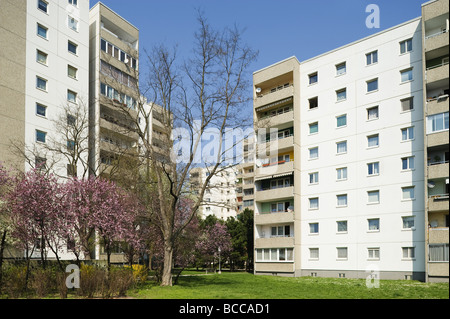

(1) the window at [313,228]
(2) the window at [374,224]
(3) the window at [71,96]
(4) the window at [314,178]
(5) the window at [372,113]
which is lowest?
(1) the window at [313,228]

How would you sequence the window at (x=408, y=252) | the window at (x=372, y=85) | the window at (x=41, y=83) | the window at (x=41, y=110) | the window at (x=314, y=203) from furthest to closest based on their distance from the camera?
1. the window at (x=314, y=203)
2. the window at (x=41, y=83)
3. the window at (x=41, y=110)
4. the window at (x=372, y=85)
5. the window at (x=408, y=252)

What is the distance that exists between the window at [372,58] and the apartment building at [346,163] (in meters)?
0.09

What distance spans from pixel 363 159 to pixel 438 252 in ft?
32.1

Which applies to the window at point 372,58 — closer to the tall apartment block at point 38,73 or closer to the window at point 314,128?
the window at point 314,128

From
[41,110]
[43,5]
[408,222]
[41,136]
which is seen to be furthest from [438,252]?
[43,5]

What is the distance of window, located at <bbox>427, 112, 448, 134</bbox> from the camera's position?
96.7 ft

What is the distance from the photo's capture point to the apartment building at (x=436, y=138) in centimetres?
2842

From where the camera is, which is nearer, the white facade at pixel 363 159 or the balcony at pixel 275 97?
the white facade at pixel 363 159

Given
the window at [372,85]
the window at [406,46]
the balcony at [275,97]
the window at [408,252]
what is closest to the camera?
the window at [408,252]

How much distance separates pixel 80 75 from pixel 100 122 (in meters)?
5.22

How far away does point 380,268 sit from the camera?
32312mm

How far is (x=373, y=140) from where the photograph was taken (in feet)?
114

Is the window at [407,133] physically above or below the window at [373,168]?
above

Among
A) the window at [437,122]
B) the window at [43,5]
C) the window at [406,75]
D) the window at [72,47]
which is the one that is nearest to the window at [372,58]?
the window at [406,75]
